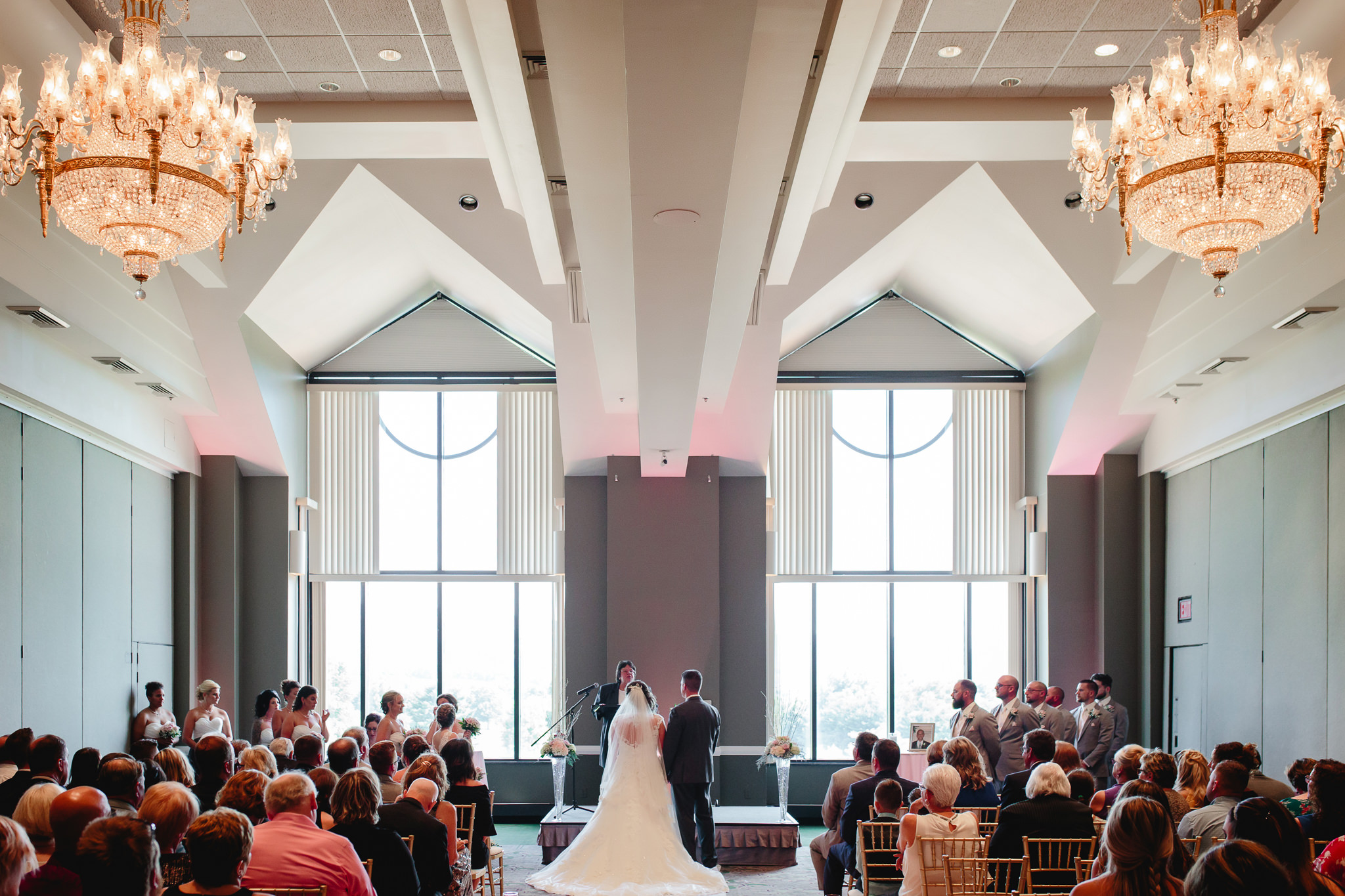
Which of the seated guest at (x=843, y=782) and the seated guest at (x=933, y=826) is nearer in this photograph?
the seated guest at (x=933, y=826)

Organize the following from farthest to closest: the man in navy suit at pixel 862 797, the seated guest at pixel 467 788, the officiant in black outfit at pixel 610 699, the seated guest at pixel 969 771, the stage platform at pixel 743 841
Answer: the officiant in black outfit at pixel 610 699
the stage platform at pixel 743 841
the man in navy suit at pixel 862 797
the seated guest at pixel 467 788
the seated guest at pixel 969 771

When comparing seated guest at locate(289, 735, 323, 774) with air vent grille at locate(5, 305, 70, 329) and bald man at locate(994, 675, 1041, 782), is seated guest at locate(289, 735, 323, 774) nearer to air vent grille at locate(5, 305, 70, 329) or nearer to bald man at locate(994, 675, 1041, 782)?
air vent grille at locate(5, 305, 70, 329)

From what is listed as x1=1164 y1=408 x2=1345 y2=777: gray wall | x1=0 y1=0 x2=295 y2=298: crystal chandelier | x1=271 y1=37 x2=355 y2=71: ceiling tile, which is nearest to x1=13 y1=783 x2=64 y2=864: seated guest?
x1=0 y1=0 x2=295 y2=298: crystal chandelier

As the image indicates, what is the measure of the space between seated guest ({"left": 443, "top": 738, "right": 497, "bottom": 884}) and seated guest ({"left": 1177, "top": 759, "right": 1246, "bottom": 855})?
1730 mm

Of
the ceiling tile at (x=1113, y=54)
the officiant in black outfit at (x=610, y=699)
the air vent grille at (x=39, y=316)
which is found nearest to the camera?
the ceiling tile at (x=1113, y=54)

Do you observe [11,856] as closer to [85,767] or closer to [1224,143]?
[85,767]

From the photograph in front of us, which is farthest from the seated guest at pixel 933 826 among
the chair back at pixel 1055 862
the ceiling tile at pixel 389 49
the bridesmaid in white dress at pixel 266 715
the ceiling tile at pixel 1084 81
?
the bridesmaid in white dress at pixel 266 715

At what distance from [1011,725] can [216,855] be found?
838cm

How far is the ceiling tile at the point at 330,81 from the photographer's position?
820 centimetres

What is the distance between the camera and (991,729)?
9938 millimetres

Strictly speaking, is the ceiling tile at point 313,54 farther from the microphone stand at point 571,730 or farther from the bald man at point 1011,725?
the bald man at point 1011,725

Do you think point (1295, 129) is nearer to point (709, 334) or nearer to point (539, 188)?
point (709, 334)

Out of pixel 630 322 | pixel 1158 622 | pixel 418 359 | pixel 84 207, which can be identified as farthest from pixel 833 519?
pixel 84 207

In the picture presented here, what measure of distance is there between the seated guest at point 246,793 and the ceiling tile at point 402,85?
5.25 metres
